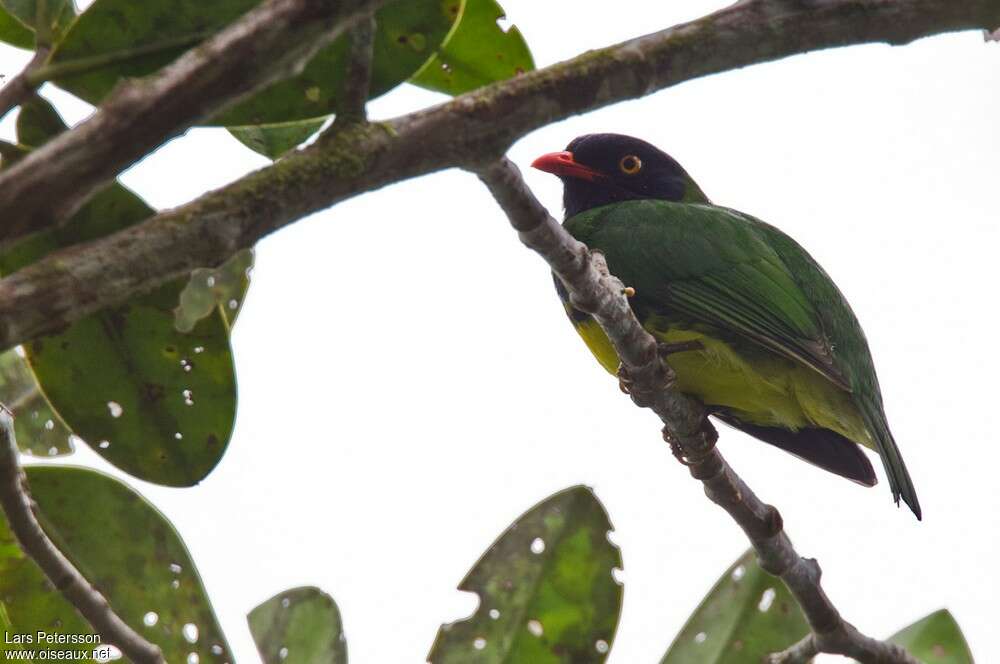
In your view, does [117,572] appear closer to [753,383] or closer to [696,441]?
[696,441]

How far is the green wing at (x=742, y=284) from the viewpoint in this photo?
→ 422 centimetres

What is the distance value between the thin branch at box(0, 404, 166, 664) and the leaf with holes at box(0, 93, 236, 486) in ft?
0.62

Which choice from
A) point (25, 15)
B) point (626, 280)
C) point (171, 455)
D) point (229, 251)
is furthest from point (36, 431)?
point (626, 280)

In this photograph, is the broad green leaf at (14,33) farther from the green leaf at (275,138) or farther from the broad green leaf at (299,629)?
the broad green leaf at (299,629)

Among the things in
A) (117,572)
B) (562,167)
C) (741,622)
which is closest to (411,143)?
(117,572)

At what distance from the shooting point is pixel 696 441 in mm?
3551

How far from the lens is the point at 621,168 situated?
5.51 meters

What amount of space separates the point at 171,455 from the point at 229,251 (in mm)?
924

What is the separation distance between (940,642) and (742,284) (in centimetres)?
154

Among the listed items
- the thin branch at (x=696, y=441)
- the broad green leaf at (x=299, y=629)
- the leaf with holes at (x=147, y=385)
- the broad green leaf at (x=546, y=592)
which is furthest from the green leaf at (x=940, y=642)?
the leaf with holes at (x=147, y=385)

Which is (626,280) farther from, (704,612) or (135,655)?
(135,655)

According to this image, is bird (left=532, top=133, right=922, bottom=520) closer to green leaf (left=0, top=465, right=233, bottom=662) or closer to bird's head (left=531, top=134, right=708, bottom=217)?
bird's head (left=531, top=134, right=708, bottom=217)

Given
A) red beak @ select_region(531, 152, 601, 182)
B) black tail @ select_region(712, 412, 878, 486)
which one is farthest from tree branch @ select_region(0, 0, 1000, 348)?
red beak @ select_region(531, 152, 601, 182)

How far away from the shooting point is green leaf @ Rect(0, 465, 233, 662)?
264 centimetres
